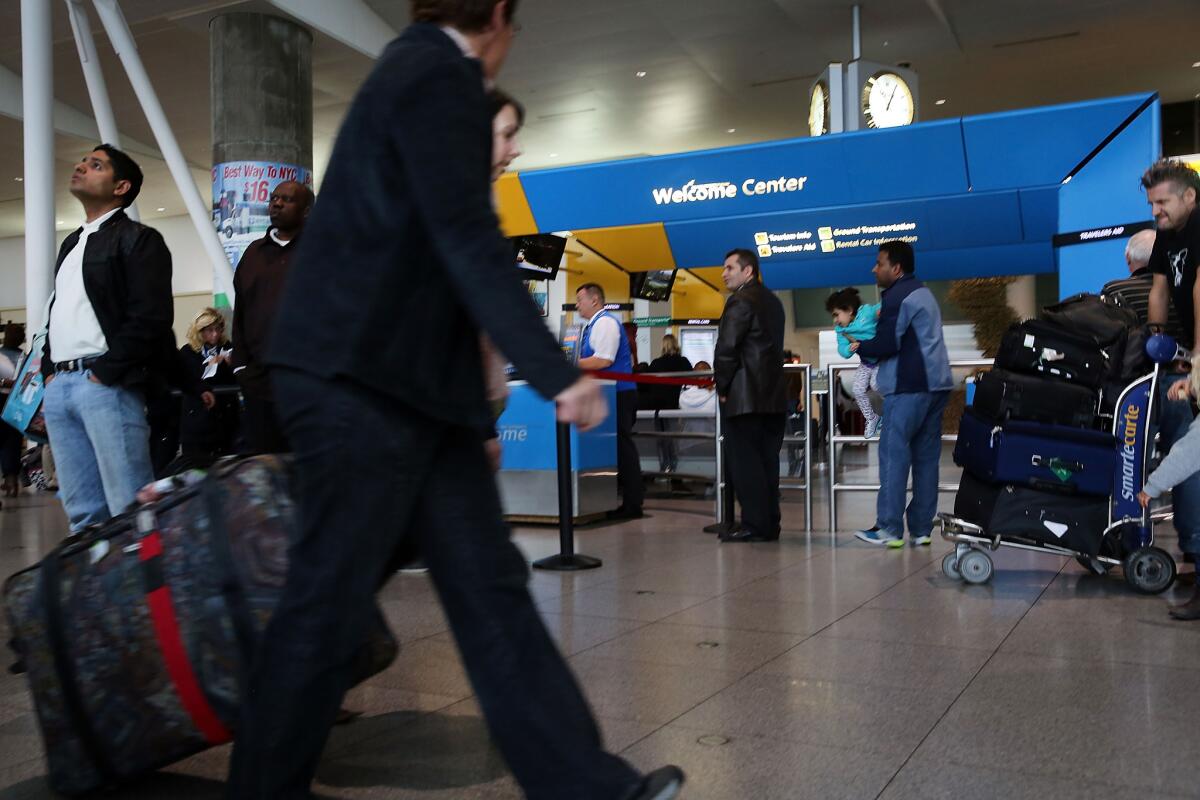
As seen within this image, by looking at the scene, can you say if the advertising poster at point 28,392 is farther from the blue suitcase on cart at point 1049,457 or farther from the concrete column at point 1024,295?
the concrete column at point 1024,295

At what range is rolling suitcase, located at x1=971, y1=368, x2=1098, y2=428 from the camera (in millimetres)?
4781

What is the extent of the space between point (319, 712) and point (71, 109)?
1780 cm

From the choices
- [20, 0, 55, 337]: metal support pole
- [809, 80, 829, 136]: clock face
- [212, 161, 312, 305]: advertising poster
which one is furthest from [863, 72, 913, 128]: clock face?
[20, 0, 55, 337]: metal support pole

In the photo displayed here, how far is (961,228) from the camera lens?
9.91 meters

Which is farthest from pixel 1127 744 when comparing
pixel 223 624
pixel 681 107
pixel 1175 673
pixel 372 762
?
pixel 681 107

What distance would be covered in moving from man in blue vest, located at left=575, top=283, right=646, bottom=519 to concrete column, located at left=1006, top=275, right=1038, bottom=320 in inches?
619

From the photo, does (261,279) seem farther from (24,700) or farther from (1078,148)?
(1078,148)

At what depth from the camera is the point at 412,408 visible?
1.73m

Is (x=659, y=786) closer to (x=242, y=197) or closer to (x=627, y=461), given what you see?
(x=627, y=461)

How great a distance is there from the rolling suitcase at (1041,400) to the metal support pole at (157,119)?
776 cm

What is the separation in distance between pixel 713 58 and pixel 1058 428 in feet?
34.9

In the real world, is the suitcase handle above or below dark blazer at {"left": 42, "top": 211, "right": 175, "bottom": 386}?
below

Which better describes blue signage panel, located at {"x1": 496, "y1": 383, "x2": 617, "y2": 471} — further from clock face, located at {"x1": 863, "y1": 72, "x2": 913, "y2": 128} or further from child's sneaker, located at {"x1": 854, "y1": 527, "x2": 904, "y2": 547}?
clock face, located at {"x1": 863, "y1": 72, "x2": 913, "y2": 128}

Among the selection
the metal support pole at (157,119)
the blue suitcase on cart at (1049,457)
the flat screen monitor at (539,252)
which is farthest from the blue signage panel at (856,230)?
the blue suitcase on cart at (1049,457)
